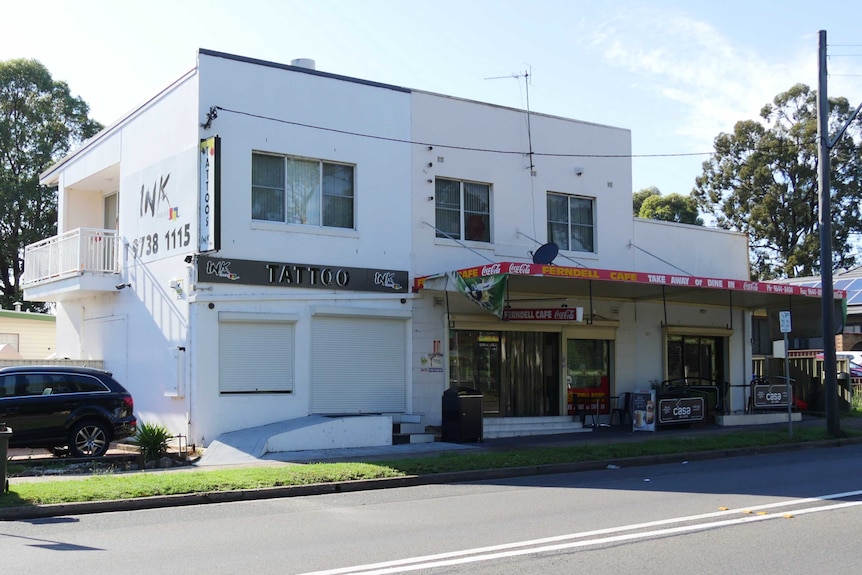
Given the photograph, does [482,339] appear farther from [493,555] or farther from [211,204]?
[493,555]

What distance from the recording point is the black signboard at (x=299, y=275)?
1711 centimetres

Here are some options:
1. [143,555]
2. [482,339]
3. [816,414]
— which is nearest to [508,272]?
[482,339]

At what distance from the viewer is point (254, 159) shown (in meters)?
18.1

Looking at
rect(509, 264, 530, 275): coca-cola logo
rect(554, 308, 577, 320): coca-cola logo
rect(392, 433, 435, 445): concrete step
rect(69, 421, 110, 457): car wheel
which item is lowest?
rect(392, 433, 435, 445): concrete step

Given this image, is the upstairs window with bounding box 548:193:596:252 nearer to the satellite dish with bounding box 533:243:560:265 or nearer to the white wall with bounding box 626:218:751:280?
the white wall with bounding box 626:218:751:280

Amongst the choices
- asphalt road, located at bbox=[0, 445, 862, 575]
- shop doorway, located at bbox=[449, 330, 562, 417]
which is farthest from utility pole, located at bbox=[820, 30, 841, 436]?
asphalt road, located at bbox=[0, 445, 862, 575]

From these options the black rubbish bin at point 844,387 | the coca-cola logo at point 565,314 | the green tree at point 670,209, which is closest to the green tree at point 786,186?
the green tree at point 670,209

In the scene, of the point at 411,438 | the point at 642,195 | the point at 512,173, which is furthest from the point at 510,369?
the point at 642,195

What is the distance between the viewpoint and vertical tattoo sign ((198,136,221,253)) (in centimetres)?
1653

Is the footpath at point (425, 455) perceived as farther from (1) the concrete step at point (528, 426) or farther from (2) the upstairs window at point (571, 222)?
(2) the upstairs window at point (571, 222)

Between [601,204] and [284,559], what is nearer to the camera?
[284,559]

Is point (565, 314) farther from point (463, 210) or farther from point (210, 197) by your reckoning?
point (210, 197)

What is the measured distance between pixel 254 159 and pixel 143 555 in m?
11.2

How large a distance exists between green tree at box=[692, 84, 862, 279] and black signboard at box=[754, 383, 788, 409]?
86.7 ft
